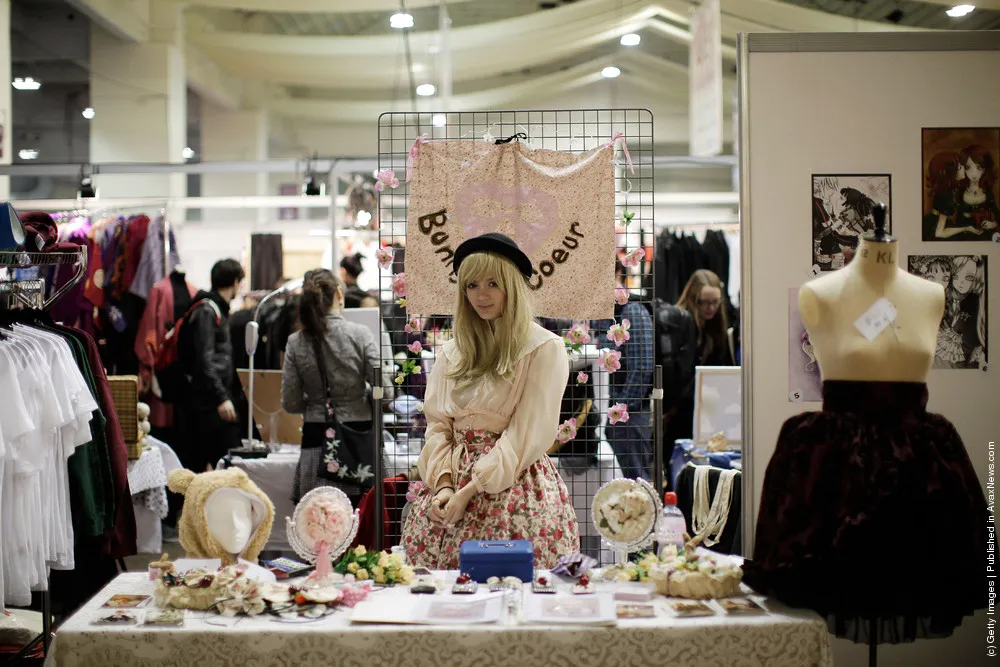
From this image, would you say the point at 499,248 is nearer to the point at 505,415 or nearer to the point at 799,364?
the point at 505,415

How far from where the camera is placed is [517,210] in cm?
352

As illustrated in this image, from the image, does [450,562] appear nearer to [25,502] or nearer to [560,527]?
[560,527]

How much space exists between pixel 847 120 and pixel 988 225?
58 centimetres

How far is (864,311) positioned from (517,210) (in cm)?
143

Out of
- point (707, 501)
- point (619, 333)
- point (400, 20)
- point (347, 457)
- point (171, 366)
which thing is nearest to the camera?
point (619, 333)

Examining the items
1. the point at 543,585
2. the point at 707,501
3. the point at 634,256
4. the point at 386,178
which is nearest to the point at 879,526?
the point at 543,585

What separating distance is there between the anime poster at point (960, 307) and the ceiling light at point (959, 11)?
3.11m

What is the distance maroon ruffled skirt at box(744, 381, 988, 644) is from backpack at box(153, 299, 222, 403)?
4.57 metres

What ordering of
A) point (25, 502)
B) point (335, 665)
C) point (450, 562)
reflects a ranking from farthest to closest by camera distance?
point (25, 502), point (450, 562), point (335, 665)

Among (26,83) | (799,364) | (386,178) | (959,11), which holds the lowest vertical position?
(799,364)

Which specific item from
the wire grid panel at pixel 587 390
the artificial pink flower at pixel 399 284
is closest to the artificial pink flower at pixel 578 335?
the wire grid panel at pixel 587 390

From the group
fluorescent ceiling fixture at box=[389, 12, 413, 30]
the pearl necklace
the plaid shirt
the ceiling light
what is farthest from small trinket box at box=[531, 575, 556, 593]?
fluorescent ceiling fixture at box=[389, 12, 413, 30]

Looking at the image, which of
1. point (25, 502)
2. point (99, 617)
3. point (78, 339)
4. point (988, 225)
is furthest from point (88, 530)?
point (988, 225)

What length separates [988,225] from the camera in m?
3.20
